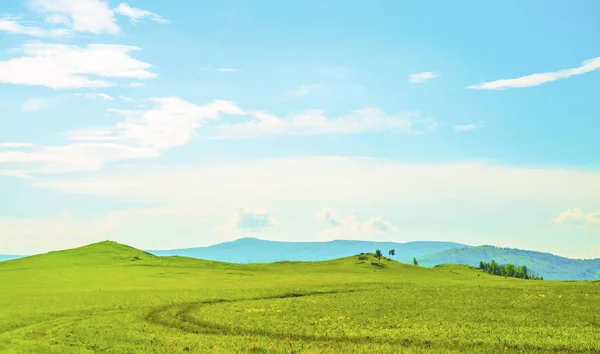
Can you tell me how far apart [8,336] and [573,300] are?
6989 centimetres

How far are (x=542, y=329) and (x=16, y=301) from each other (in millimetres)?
77481

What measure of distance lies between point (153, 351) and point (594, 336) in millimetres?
38656

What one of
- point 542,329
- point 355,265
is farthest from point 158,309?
point 355,265

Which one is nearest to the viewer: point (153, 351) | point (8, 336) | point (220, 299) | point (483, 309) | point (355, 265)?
point (153, 351)

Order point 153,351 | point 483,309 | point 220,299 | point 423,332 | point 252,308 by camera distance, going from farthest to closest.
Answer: point 220,299, point 252,308, point 483,309, point 423,332, point 153,351

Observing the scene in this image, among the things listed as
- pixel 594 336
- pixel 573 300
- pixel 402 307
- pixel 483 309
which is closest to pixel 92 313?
pixel 402 307

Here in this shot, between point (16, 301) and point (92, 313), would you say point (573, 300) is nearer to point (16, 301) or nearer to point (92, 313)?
point (92, 313)

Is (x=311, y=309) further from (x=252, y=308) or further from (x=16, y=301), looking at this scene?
(x=16, y=301)

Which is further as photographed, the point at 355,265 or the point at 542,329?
the point at 355,265

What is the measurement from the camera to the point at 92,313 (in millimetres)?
67938

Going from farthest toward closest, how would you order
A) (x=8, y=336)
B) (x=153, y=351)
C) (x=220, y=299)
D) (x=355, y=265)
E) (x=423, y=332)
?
1. (x=355, y=265)
2. (x=220, y=299)
3. (x=8, y=336)
4. (x=423, y=332)
5. (x=153, y=351)

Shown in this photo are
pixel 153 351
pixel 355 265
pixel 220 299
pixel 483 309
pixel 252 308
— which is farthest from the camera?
pixel 355 265

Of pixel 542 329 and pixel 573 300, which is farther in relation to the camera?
pixel 573 300

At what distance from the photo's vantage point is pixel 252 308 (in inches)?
2741
